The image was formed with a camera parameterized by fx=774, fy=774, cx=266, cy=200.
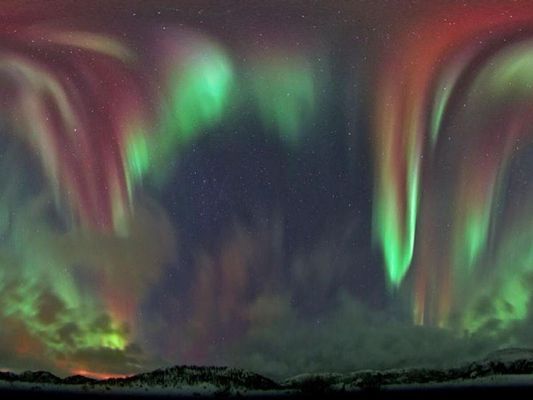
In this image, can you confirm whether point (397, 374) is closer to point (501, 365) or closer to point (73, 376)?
point (501, 365)

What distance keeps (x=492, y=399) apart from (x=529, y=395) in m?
0.41

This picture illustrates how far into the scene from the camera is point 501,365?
848 cm

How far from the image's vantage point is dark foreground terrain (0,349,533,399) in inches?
335

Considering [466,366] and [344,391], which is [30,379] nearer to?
[344,391]

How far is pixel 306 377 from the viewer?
28.4 feet

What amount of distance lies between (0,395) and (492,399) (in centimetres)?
550

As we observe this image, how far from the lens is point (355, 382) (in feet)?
28.2

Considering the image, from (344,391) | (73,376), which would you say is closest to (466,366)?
(344,391)

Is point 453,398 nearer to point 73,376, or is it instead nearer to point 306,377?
point 306,377

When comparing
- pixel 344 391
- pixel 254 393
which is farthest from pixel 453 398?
pixel 254 393

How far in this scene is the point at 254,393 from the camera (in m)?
8.59

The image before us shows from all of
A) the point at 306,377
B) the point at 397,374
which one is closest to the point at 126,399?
the point at 306,377

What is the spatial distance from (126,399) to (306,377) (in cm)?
208

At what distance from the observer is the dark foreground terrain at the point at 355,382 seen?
8500 millimetres
